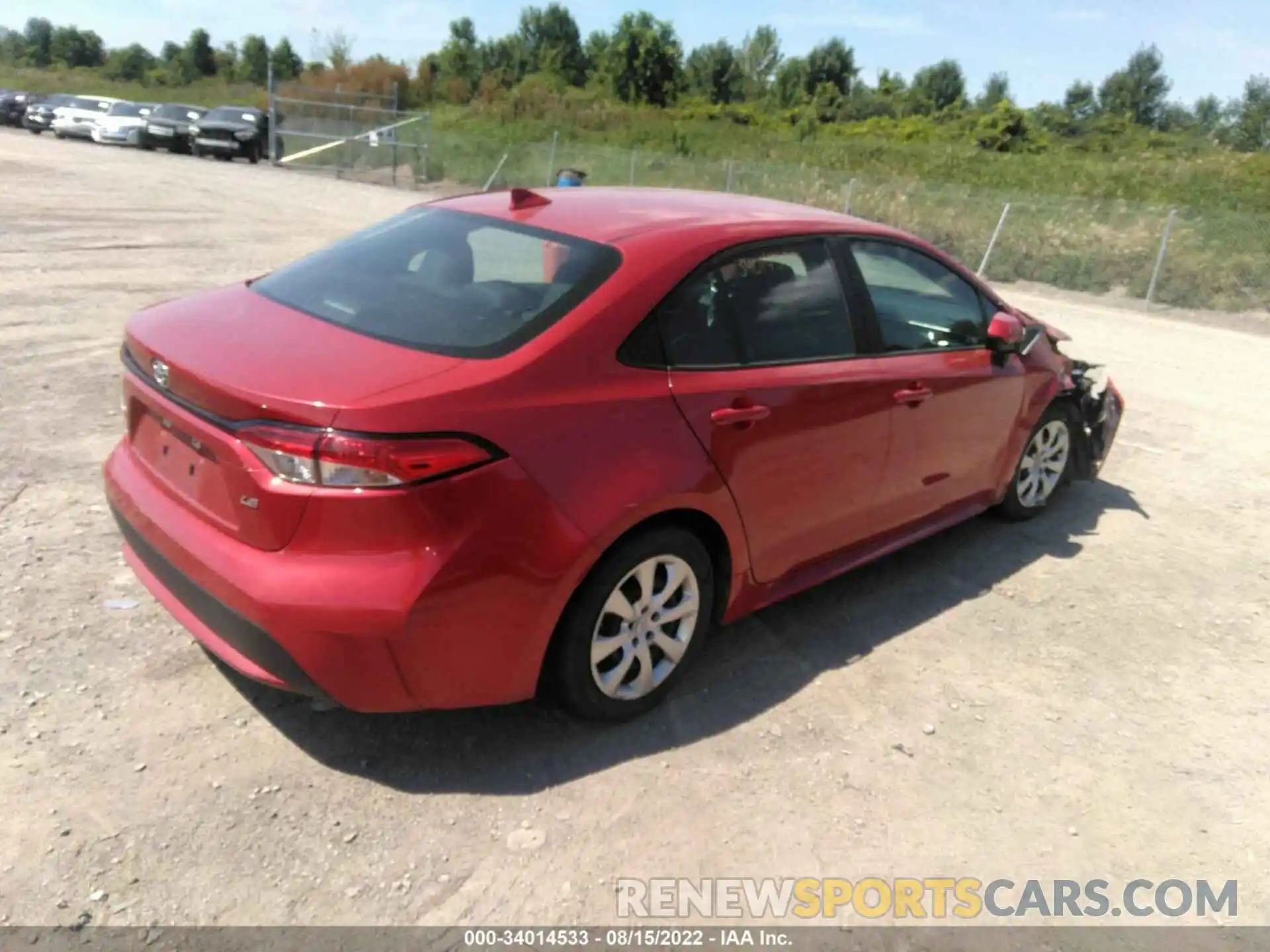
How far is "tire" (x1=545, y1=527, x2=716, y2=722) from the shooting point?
10.0ft

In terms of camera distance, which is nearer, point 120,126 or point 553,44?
point 120,126

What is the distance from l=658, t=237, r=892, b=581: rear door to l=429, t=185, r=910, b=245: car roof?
149 millimetres

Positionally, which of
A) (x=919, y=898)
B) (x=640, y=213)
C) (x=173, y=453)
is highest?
(x=640, y=213)

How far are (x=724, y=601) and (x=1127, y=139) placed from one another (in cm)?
4585

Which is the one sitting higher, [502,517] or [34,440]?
[502,517]

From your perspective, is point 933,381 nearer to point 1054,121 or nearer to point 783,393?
point 783,393

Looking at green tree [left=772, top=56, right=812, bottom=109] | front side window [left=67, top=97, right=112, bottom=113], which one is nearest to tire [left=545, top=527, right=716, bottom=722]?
front side window [left=67, top=97, right=112, bottom=113]

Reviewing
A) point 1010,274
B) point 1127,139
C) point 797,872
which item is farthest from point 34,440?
point 1127,139

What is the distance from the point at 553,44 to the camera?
81.4m

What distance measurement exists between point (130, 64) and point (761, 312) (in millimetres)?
108295

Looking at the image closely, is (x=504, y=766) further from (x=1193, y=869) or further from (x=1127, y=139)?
(x=1127, y=139)

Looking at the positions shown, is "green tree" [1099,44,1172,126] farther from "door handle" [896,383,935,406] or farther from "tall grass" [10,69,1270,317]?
"door handle" [896,383,935,406]

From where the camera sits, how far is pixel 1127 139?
42188mm

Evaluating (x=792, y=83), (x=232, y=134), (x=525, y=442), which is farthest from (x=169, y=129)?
(x=792, y=83)
